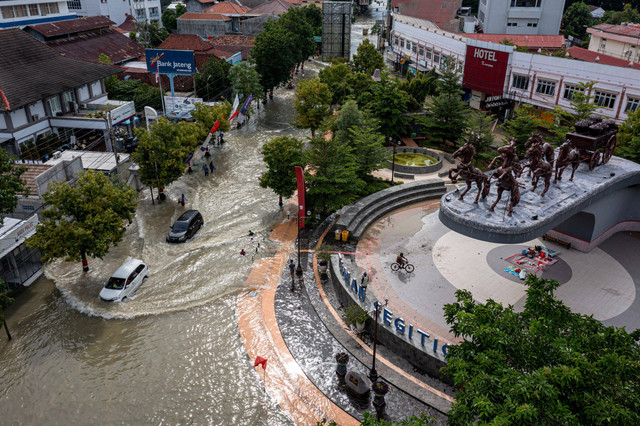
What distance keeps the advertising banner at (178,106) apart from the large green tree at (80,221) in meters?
23.6

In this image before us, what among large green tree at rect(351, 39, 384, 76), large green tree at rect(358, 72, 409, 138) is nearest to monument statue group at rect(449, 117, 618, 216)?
large green tree at rect(358, 72, 409, 138)

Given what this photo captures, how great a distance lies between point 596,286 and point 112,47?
7367 centimetres

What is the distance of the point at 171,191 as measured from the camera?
44688 millimetres

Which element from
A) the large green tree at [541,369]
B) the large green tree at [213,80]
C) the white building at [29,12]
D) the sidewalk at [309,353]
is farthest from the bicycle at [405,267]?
the white building at [29,12]

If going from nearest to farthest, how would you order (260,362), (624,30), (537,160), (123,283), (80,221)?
(260,362), (537,160), (123,283), (80,221), (624,30)

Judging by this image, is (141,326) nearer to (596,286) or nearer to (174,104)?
(596,286)

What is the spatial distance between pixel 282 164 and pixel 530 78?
1412 inches

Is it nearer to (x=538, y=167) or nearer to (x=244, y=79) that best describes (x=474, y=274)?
(x=538, y=167)

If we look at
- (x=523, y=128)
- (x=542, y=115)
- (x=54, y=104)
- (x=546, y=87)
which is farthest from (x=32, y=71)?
(x=542, y=115)

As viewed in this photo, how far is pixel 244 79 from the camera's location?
63.2 m

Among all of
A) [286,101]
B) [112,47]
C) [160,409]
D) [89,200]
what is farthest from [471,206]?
[112,47]

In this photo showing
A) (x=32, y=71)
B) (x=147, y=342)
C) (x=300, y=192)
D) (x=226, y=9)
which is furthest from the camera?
(x=226, y=9)

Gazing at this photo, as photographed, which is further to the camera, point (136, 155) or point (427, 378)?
point (136, 155)

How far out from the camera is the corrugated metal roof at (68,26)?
6719cm
